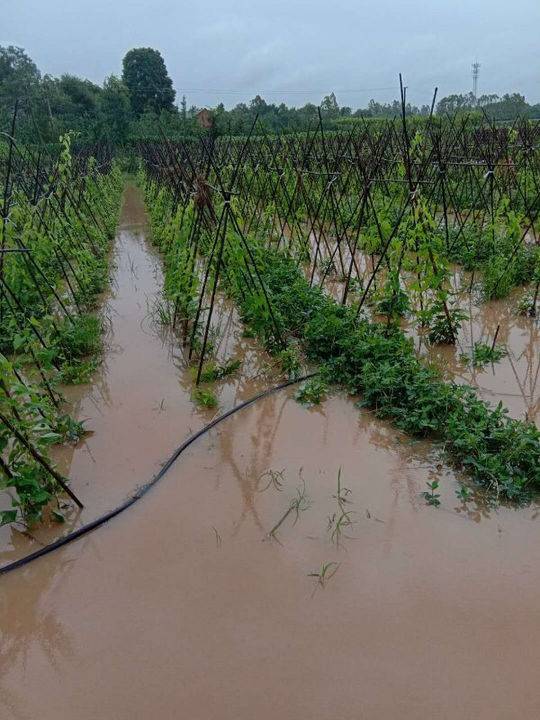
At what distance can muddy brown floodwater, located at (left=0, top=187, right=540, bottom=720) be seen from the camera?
6.81ft

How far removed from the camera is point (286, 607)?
244 centimetres

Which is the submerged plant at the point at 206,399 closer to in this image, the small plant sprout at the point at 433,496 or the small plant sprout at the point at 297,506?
the small plant sprout at the point at 297,506

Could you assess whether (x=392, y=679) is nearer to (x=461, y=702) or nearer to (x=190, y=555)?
(x=461, y=702)

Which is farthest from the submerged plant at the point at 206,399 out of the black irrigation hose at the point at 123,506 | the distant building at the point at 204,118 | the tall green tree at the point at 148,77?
the tall green tree at the point at 148,77

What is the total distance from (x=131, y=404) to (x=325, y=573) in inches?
89.1

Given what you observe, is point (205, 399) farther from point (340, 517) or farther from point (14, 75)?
point (14, 75)

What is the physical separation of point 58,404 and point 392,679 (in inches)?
122

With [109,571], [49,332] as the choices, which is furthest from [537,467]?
[49,332]

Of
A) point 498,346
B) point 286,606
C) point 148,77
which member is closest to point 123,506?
point 286,606

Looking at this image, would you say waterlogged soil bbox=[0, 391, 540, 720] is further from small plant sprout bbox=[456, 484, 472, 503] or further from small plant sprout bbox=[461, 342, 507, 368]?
small plant sprout bbox=[461, 342, 507, 368]

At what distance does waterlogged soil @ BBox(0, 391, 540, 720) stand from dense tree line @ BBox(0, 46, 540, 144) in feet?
64.3

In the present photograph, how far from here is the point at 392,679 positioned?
83.0 inches

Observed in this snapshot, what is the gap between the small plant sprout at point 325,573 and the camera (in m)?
2.56

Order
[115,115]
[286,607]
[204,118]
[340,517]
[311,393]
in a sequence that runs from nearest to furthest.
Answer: [286,607]
[340,517]
[311,393]
[204,118]
[115,115]
